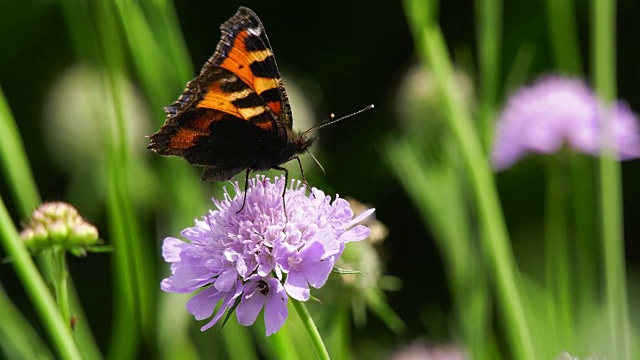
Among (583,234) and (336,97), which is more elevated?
(336,97)

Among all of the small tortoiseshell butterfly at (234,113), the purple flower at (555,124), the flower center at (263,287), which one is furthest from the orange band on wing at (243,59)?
the purple flower at (555,124)

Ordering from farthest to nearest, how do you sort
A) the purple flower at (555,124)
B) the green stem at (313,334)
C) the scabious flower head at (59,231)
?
the purple flower at (555,124) < the scabious flower head at (59,231) < the green stem at (313,334)

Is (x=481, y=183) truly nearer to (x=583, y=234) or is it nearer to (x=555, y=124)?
(x=583, y=234)

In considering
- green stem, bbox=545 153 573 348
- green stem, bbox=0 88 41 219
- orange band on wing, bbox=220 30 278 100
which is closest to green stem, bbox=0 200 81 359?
green stem, bbox=0 88 41 219

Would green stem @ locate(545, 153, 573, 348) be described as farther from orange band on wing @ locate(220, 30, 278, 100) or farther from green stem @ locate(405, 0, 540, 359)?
orange band on wing @ locate(220, 30, 278, 100)

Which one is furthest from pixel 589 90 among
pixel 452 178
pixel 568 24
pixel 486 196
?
pixel 486 196

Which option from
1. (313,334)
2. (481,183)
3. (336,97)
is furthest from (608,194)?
(336,97)

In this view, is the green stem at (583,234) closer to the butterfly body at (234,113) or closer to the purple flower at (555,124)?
the purple flower at (555,124)
